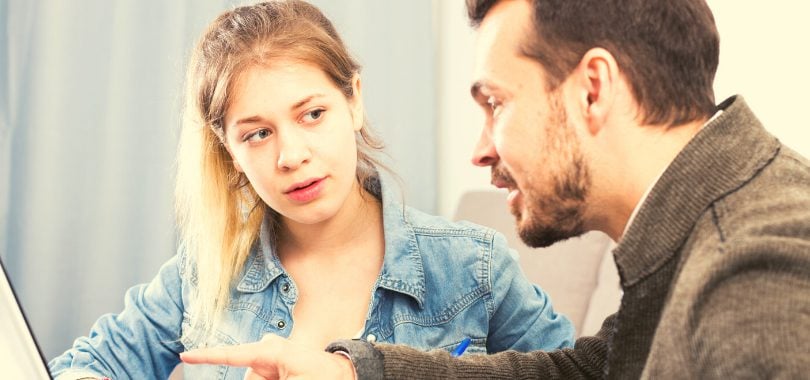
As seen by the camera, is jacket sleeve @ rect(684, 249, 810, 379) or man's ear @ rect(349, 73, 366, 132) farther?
man's ear @ rect(349, 73, 366, 132)

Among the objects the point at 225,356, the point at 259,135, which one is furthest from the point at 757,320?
the point at 259,135

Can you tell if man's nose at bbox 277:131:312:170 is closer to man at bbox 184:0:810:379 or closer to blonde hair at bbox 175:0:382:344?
blonde hair at bbox 175:0:382:344

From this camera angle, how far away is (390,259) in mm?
1361

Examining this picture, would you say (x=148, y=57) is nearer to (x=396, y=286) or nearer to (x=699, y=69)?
(x=396, y=286)

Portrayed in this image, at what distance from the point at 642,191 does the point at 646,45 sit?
16cm

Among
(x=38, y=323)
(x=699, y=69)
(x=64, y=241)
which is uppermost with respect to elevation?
(x=699, y=69)

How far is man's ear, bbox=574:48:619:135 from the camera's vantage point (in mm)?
932

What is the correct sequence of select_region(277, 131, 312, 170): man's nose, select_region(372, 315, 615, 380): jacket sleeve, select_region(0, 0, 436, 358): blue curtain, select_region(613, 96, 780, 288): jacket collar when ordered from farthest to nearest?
1. select_region(0, 0, 436, 358): blue curtain
2. select_region(277, 131, 312, 170): man's nose
3. select_region(372, 315, 615, 380): jacket sleeve
4. select_region(613, 96, 780, 288): jacket collar

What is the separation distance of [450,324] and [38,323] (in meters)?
1.60

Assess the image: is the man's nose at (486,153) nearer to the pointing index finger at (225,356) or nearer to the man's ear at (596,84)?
the man's ear at (596,84)

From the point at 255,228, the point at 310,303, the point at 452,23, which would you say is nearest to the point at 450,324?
the point at 310,303

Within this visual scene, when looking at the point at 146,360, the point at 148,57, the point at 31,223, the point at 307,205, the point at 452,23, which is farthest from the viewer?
the point at 452,23

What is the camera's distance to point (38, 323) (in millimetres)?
2479

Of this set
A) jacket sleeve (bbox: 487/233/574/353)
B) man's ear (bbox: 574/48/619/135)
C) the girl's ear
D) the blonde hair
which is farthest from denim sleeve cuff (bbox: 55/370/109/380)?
man's ear (bbox: 574/48/619/135)
